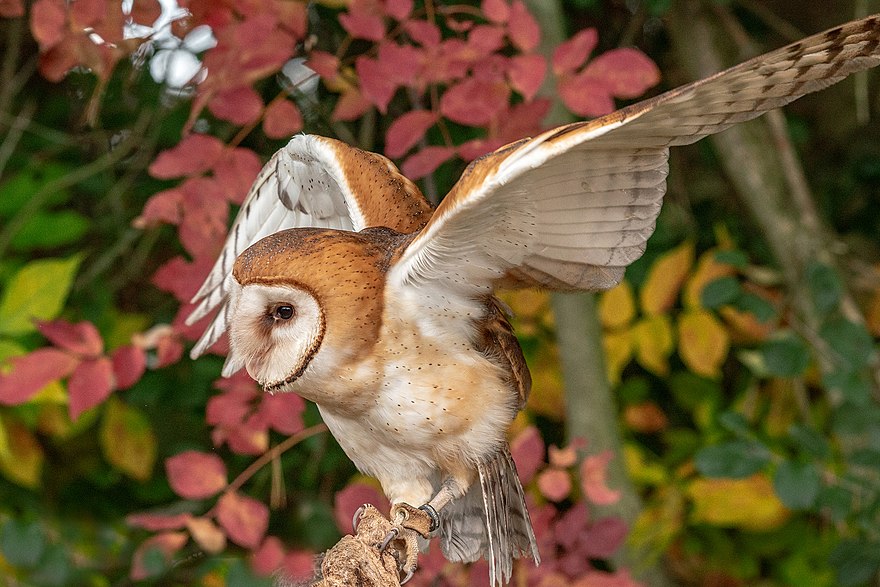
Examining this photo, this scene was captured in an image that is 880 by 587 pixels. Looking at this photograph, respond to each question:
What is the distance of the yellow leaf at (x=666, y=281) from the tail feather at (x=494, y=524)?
2.80 feet

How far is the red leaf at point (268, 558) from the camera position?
1.35 metres

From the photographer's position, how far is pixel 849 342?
5.12ft

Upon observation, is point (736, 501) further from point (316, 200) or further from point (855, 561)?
point (316, 200)

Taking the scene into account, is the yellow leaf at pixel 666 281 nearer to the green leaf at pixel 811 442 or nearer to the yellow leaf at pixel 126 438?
the green leaf at pixel 811 442

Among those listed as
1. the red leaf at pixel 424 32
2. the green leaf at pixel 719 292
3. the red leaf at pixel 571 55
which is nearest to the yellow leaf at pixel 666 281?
the green leaf at pixel 719 292

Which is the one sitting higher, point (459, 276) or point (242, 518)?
point (459, 276)

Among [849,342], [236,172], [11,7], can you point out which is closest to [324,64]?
[236,172]

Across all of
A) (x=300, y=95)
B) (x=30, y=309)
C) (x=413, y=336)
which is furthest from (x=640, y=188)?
(x=30, y=309)

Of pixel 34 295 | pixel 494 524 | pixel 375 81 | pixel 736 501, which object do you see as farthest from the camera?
pixel 736 501

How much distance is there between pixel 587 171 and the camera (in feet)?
2.36

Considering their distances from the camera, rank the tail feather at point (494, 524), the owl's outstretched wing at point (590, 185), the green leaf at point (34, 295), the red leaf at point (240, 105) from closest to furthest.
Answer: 1. the owl's outstretched wing at point (590, 185)
2. the tail feather at point (494, 524)
3. the red leaf at point (240, 105)
4. the green leaf at point (34, 295)

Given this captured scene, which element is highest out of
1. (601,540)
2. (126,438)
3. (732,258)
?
(732,258)

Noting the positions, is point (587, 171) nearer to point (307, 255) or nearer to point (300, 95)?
point (307, 255)

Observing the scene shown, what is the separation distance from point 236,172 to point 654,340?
89cm
